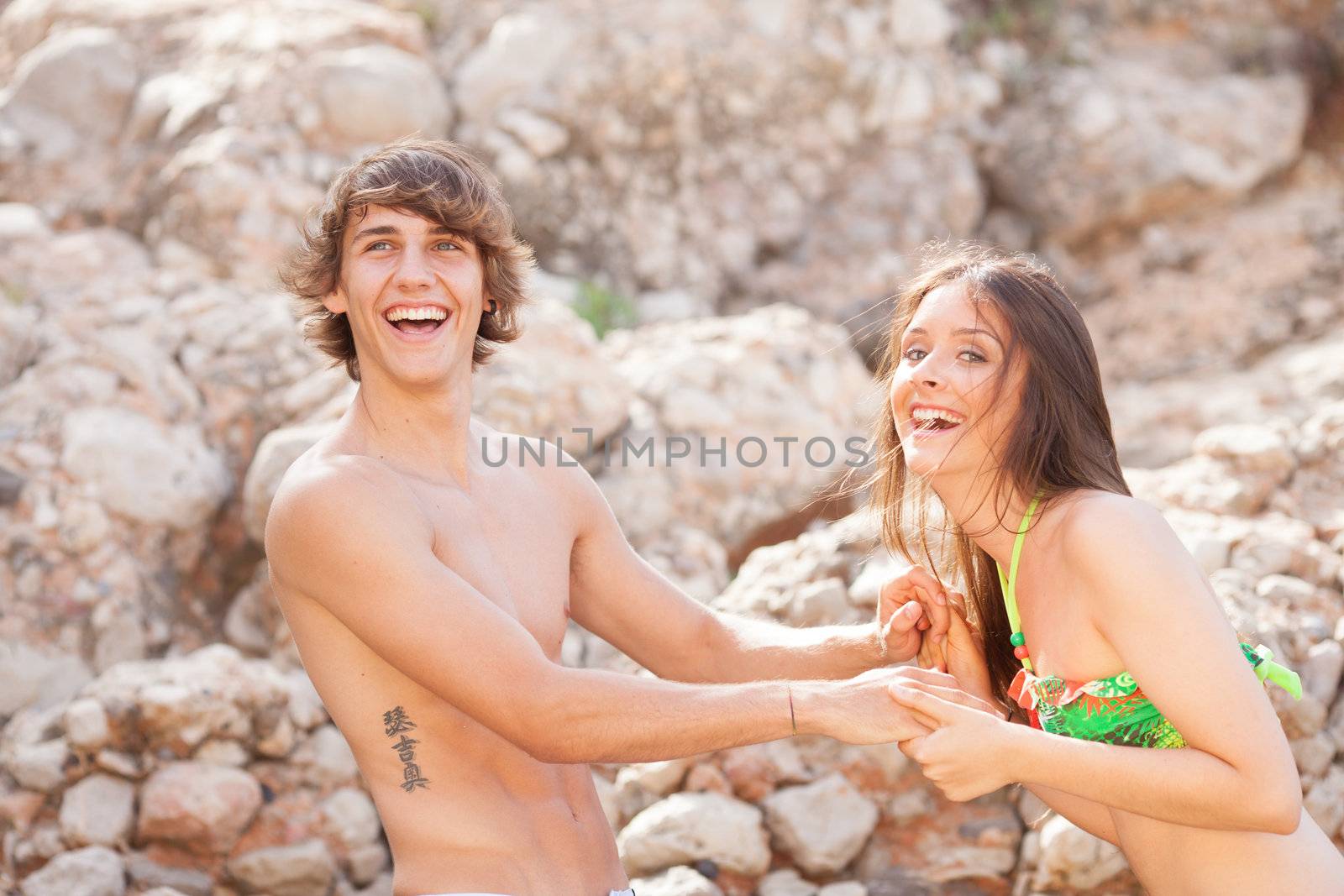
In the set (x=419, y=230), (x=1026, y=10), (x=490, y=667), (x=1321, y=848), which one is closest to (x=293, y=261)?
(x=419, y=230)

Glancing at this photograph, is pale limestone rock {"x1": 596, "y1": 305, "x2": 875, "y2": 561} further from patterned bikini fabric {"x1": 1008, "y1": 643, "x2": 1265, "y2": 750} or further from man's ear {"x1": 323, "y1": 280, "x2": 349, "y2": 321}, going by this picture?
patterned bikini fabric {"x1": 1008, "y1": 643, "x2": 1265, "y2": 750}

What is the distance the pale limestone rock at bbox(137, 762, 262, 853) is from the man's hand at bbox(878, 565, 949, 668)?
6.45 ft

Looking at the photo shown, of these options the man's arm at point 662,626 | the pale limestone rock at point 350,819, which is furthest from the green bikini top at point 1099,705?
the pale limestone rock at point 350,819

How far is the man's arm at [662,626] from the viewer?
301 cm

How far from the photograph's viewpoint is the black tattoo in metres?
2.53

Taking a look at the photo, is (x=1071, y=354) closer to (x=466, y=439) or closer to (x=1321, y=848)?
(x=1321, y=848)

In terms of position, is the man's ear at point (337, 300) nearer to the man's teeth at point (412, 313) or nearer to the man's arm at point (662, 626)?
the man's teeth at point (412, 313)

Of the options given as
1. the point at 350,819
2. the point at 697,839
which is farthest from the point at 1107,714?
the point at 350,819

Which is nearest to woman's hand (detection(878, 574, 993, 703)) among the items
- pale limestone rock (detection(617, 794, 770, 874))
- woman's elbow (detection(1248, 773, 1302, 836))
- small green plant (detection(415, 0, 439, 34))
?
woman's elbow (detection(1248, 773, 1302, 836))

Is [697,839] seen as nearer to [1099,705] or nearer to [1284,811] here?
[1099,705]

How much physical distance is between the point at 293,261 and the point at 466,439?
0.59 meters

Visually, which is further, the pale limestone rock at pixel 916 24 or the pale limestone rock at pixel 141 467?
the pale limestone rock at pixel 916 24

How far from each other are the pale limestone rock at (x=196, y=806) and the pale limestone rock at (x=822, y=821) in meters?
1.52

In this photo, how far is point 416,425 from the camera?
2.79 m
